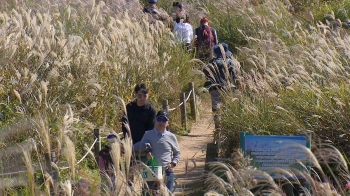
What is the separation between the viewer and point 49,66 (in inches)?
447

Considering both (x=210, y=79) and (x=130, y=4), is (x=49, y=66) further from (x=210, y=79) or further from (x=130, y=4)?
(x=130, y=4)

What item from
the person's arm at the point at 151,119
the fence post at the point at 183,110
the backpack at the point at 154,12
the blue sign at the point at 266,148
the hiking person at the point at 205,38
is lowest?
the blue sign at the point at 266,148

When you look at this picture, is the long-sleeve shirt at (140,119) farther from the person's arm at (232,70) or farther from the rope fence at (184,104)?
the rope fence at (184,104)

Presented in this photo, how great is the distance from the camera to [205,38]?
16578 millimetres

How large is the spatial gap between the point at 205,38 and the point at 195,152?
195 inches

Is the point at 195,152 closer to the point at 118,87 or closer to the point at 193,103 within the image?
the point at 118,87

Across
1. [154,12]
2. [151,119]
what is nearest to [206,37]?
[154,12]

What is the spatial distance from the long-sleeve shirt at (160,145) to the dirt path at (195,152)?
47cm

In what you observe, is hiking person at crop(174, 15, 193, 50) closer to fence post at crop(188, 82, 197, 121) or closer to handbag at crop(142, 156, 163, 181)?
fence post at crop(188, 82, 197, 121)

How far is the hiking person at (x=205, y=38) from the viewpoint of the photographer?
1652 centimetres

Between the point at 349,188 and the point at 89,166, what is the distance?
438 cm

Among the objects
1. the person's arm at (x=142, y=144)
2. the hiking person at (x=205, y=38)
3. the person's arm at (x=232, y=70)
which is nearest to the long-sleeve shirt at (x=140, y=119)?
the person's arm at (x=142, y=144)

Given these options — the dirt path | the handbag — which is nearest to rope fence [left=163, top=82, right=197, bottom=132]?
the dirt path

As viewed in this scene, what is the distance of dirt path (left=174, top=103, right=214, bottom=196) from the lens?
9.78 m
